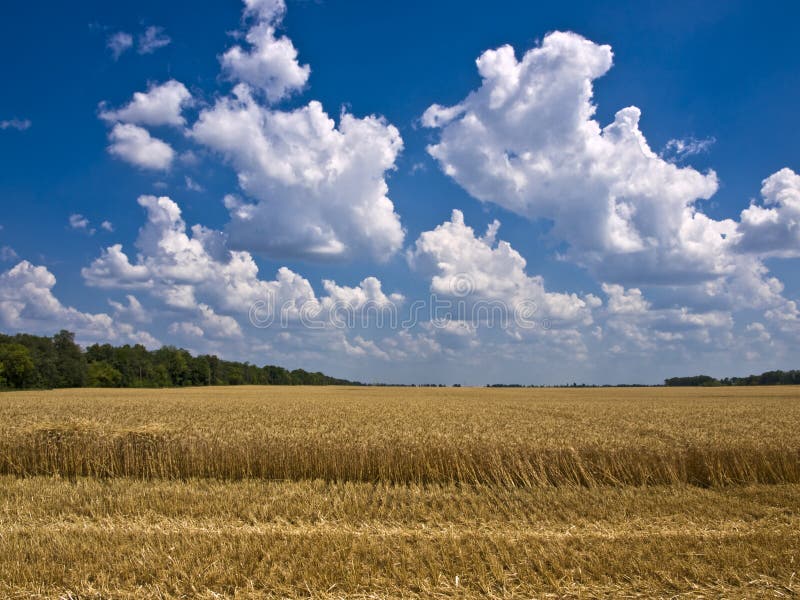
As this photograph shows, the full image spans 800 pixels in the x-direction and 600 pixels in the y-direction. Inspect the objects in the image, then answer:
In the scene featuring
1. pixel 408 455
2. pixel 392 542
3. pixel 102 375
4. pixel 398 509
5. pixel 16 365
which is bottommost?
pixel 102 375

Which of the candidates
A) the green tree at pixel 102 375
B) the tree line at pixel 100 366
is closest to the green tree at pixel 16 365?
the tree line at pixel 100 366

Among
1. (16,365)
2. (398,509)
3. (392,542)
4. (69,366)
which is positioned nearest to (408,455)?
(398,509)

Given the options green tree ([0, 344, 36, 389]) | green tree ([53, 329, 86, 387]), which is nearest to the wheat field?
green tree ([0, 344, 36, 389])

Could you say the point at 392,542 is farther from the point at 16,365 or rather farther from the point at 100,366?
the point at 100,366

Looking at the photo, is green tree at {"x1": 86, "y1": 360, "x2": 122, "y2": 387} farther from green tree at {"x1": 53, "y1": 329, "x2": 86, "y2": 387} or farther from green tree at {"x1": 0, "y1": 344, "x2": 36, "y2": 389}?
green tree at {"x1": 0, "y1": 344, "x2": 36, "y2": 389}

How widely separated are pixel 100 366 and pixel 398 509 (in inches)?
4875

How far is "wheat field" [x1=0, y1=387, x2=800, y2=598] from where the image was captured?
753 cm

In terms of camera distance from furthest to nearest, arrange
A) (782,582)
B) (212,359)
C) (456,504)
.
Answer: (212,359) → (456,504) → (782,582)

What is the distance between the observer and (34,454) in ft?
51.4

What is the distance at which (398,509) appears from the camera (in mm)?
10930

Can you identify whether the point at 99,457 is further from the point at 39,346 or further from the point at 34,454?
the point at 39,346

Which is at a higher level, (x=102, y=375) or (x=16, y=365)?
(x=16, y=365)

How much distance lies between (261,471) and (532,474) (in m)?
7.44

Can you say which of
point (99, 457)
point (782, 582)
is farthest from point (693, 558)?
point (99, 457)
